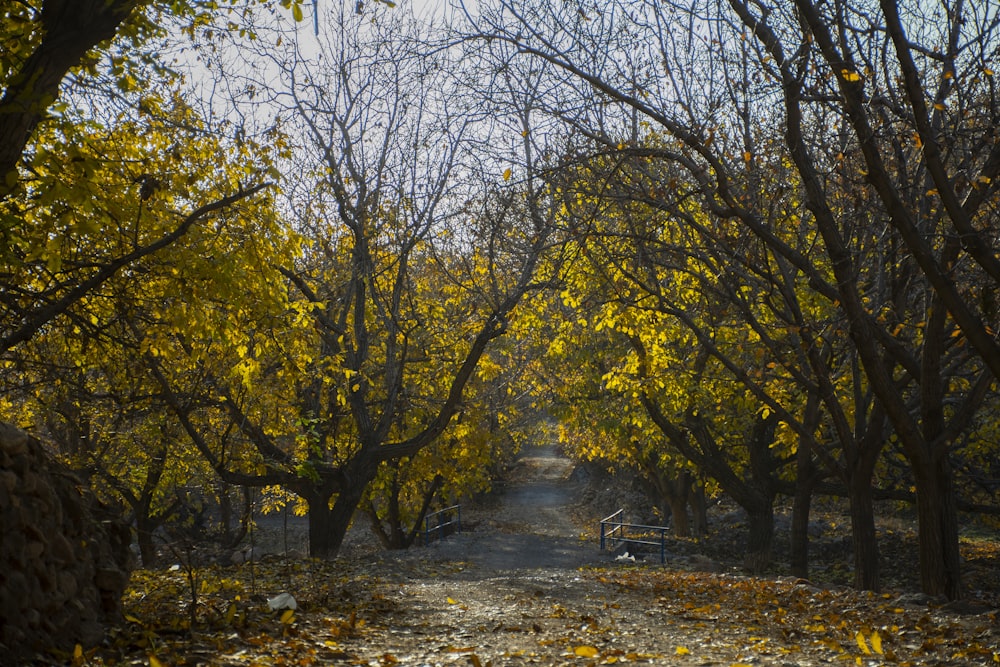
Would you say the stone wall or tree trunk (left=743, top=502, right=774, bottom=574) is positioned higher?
the stone wall

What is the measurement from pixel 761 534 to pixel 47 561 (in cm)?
1397

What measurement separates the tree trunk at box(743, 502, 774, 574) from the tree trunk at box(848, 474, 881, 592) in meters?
5.34

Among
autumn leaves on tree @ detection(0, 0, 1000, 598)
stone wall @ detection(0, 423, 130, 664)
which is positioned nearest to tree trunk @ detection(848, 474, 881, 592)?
autumn leaves on tree @ detection(0, 0, 1000, 598)

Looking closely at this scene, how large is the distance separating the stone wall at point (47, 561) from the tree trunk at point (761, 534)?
42.3 ft

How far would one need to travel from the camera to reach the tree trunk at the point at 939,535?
9070 mm

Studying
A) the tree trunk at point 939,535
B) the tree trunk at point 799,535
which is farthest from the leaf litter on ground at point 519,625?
the tree trunk at point 799,535

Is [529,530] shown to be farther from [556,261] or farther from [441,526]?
[556,261]

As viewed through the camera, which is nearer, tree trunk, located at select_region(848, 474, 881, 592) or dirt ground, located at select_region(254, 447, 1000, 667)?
dirt ground, located at select_region(254, 447, 1000, 667)

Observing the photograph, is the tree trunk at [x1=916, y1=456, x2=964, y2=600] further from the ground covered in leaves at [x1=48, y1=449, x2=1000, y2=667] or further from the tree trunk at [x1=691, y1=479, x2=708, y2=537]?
the tree trunk at [x1=691, y1=479, x2=708, y2=537]

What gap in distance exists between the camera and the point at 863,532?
10.9 metres

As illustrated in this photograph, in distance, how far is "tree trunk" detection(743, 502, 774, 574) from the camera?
1638 cm

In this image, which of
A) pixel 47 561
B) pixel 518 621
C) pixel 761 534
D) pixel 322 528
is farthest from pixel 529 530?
pixel 47 561

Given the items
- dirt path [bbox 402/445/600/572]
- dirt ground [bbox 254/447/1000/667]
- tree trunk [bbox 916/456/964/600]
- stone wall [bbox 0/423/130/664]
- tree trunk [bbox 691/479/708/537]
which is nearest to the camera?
stone wall [bbox 0/423/130/664]

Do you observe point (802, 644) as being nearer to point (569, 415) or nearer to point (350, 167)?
point (350, 167)
